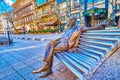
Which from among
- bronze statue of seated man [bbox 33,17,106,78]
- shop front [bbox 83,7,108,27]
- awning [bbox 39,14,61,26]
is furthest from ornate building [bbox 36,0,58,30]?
bronze statue of seated man [bbox 33,17,106,78]

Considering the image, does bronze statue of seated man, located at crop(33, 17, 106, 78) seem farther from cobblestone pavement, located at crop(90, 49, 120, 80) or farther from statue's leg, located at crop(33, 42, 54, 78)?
cobblestone pavement, located at crop(90, 49, 120, 80)

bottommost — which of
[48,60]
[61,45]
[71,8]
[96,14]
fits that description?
[48,60]

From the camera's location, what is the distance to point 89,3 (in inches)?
821

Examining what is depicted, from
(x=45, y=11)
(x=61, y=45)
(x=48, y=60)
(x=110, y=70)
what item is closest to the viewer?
(x=110, y=70)

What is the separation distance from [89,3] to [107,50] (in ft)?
64.6

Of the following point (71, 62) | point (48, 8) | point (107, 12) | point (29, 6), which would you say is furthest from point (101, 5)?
point (29, 6)

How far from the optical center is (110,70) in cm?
231

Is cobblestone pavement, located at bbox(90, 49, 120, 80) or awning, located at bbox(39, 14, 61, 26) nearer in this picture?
cobblestone pavement, located at bbox(90, 49, 120, 80)

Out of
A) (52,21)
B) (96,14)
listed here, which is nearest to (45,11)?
(52,21)

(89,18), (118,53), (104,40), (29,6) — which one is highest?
(29,6)

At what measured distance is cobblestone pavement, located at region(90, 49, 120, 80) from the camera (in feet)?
7.22

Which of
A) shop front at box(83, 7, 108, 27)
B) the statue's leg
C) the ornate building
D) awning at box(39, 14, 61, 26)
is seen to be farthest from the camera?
the ornate building

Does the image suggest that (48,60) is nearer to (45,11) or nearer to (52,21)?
(52,21)

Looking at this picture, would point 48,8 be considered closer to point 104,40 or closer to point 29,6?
point 29,6
